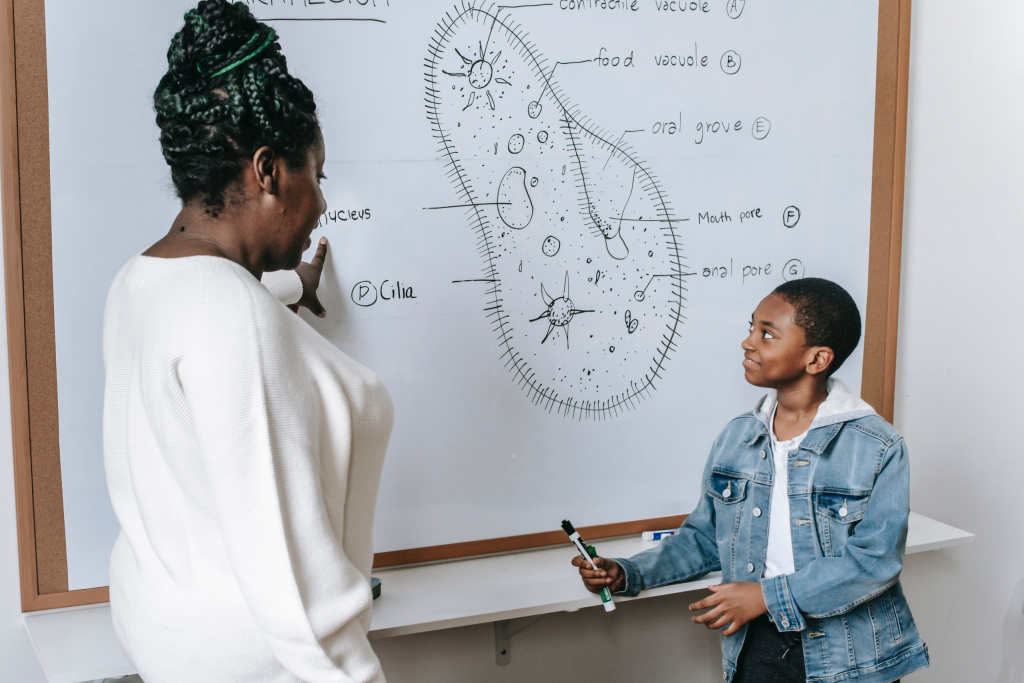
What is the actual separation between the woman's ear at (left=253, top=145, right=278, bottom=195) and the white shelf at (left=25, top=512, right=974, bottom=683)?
24.9 inches

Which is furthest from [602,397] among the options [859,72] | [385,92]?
[859,72]

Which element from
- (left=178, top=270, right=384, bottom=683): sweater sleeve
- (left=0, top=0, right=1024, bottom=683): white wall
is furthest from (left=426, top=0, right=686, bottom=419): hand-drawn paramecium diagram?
(left=178, top=270, right=384, bottom=683): sweater sleeve

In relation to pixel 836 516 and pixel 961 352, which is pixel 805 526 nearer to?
pixel 836 516

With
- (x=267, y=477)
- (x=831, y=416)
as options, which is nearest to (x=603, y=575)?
(x=831, y=416)

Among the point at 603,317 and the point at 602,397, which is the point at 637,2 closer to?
the point at 603,317

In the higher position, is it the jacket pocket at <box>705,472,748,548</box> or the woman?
the woman

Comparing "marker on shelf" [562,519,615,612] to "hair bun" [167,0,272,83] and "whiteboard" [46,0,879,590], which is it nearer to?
"whiteboard" [46,0,879,590]

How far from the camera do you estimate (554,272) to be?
1.35 m

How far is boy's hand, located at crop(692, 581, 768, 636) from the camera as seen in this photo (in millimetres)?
1114

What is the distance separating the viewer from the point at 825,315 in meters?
1.16

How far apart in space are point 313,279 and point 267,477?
0.64 meters

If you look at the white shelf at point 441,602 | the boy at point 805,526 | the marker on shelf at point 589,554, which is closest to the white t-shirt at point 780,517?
the boy at point 805,526

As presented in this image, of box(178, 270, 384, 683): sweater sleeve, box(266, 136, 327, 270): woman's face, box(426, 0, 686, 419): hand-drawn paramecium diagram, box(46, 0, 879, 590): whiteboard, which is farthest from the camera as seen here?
box(426, 0, 686, 419): hand-drawn paramecium diagram

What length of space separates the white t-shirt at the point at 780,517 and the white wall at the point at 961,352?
38cm
